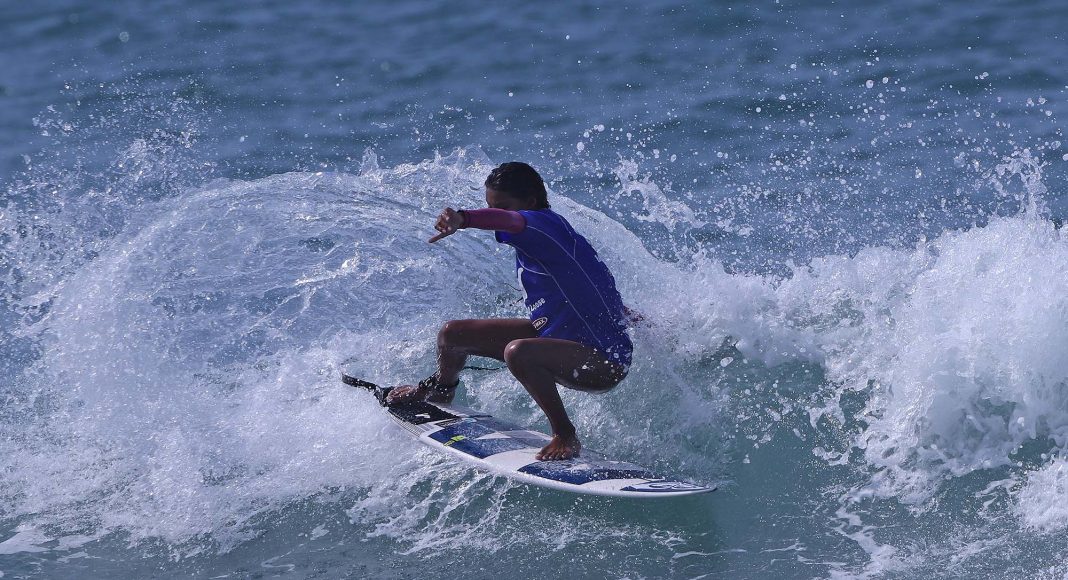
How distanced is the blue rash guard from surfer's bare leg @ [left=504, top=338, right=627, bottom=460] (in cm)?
8

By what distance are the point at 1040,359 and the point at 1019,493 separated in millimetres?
853

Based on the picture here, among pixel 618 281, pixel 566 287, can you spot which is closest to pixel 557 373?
pixel 566 287

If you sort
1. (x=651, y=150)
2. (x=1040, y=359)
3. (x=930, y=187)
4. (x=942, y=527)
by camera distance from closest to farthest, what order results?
(x=942, y=527) < (x=1040, y=359) < (x=930, y=187) < (x=651, y=150)

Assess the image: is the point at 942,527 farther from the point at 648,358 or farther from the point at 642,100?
the point at 642,100

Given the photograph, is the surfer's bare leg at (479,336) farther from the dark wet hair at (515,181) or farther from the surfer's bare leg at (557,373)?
the dark wet hair at (515,181)

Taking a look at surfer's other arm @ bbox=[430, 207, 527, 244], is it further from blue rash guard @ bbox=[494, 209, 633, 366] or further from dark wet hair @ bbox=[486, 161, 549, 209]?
dark wet hair @ bbox=[486, 161, 549, 209]

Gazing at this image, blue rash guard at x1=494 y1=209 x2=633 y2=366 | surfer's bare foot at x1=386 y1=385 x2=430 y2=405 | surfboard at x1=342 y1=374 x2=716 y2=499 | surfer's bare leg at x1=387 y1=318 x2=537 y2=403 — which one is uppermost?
blue rash guard at x1=494 y1=209 x2=633 y2=366

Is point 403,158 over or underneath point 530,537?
over

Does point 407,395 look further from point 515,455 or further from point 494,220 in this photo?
point 494,220

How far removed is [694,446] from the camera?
6.72 m

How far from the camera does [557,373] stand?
6387 mm

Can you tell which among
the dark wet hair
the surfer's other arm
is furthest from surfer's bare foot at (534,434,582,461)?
the dark wet hair

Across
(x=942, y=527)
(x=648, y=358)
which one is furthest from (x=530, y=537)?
(x=942, y=527)

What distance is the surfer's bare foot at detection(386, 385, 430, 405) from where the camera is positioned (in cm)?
720
